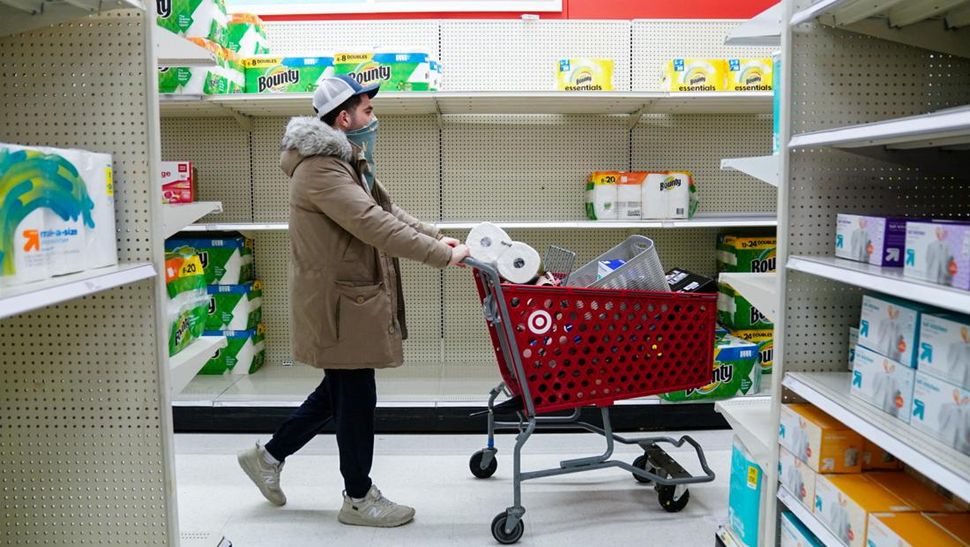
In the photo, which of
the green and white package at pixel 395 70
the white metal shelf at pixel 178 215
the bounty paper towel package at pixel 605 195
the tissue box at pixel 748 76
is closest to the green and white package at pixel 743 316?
the bounty paper towel package at pixel 605 195

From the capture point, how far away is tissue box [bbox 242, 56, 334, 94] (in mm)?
3836

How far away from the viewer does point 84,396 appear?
201 cm

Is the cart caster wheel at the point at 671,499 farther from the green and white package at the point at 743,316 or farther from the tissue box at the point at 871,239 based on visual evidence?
the green and white package at the point at 743,316

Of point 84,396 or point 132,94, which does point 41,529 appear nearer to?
point 84,396

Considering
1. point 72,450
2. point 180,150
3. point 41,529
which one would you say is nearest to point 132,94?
point 72,450

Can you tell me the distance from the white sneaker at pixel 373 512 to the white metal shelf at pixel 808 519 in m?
1.41

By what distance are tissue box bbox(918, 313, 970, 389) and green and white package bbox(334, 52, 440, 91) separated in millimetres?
2772

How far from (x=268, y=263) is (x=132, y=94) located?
105 inches

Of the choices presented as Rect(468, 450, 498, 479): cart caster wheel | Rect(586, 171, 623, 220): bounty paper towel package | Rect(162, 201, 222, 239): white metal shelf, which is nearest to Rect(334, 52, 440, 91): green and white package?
Rect(586, 171, 623, 220): bounty paper towel package

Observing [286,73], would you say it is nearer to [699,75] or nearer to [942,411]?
[699,75]

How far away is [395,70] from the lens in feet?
12.4

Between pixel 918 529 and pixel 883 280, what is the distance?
56 cm

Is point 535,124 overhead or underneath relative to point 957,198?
overhead

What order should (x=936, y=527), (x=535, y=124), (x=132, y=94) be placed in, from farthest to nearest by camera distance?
1. (x=535, y=124)
2. (x=132, y=94)
3. (x=936, y=527)
